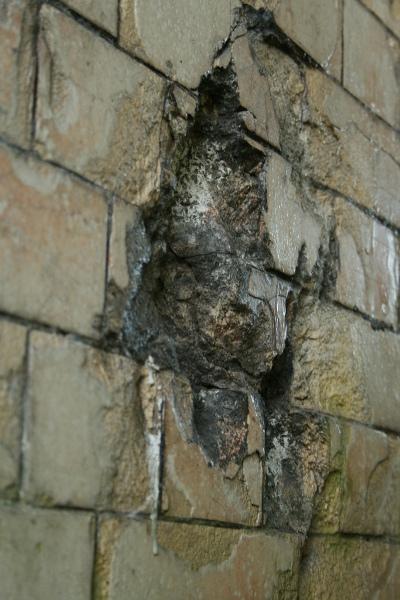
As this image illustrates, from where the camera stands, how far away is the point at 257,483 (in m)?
2.67

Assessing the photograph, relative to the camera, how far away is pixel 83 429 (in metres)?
2.07

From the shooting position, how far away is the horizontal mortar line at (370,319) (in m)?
3.22

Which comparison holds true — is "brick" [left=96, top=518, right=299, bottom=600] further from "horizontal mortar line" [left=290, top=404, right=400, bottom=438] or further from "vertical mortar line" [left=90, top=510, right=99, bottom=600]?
"horizontal mortar line" [left=290, top=404, right=400, bottom=438]

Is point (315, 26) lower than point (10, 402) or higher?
higher

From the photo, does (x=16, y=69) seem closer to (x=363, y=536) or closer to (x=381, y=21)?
(x=363, y=536)

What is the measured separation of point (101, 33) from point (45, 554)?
121 cm

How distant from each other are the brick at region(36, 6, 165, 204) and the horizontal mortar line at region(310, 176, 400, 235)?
2.93ft

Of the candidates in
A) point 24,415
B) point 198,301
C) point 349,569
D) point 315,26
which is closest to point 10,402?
point 24,415

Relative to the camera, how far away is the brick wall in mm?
2004

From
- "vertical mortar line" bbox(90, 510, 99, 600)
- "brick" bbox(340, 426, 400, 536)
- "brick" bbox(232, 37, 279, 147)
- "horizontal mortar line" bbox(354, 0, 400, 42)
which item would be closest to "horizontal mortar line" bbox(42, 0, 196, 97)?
"brick" bbox(232, 37, 279, 147)

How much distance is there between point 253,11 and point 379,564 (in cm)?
183

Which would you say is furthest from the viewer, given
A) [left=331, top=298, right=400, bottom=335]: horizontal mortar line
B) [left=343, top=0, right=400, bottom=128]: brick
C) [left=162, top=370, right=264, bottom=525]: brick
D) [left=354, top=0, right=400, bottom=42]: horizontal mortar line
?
[left=354, top=0, right=400, bottom=42]: horizontal mortar line

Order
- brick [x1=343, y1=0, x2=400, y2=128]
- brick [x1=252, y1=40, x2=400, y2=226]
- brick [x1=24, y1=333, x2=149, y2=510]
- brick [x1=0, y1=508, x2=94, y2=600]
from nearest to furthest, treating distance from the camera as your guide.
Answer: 1. brick [x1=0, y1=508, x2=94, y2=600]
2. brick [x1=24, y1=333, x2=149, y2=510]
3. brick [x1=252, y1=40, x2=400, y2=226]
4. brick [x1=343, y1=0, x2=400, y2=128]

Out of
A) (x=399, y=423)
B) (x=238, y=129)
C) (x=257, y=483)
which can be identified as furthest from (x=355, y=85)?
(x=257, y=483)
